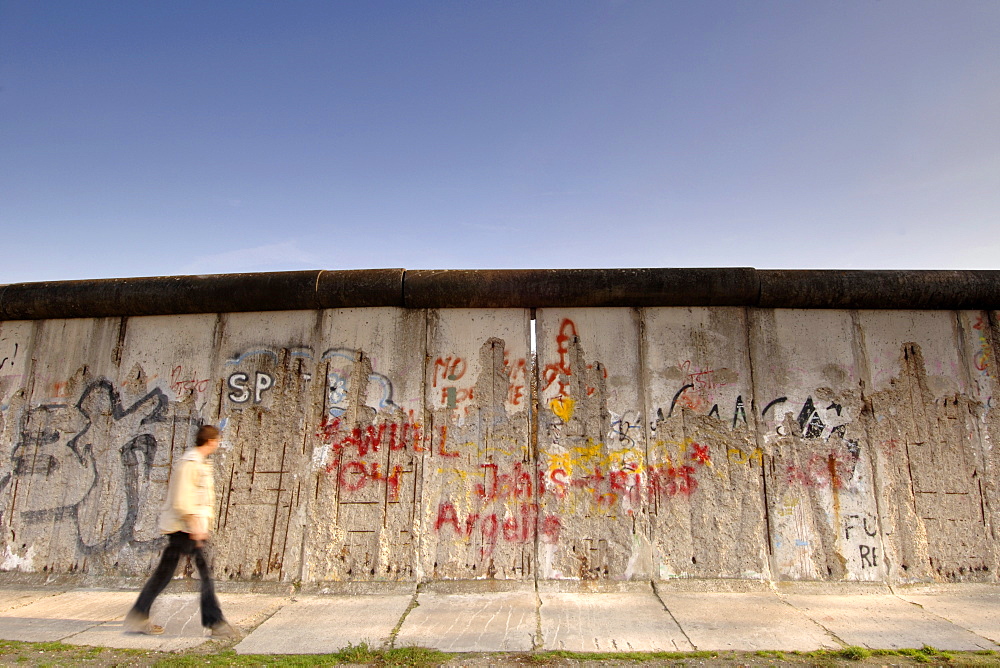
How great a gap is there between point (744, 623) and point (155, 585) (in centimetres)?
439

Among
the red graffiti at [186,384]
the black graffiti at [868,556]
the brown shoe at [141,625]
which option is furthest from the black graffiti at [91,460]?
the black graffiti at [868,556]

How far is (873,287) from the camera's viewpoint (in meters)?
6.02

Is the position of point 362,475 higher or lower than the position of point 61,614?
higher

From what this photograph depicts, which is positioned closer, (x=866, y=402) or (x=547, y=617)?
(x=547, y=617)

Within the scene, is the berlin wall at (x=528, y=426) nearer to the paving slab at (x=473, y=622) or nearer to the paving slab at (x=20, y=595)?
the paving slab at (x=20, y=595)

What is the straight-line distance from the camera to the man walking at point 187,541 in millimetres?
4355

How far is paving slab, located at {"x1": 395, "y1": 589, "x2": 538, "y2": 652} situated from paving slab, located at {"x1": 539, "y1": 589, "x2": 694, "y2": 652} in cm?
16

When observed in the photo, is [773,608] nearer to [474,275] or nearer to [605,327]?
[605,327]

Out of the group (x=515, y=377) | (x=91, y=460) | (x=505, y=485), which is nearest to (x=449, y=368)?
(x=515, y=377)

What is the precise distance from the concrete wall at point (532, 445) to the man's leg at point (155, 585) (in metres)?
1.32

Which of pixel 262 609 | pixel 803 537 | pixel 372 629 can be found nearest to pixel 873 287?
pixel 803 537

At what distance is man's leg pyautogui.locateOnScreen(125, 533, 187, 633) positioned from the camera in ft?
14.3

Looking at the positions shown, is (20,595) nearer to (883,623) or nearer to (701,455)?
(701,455)

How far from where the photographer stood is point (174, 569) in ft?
14.3
